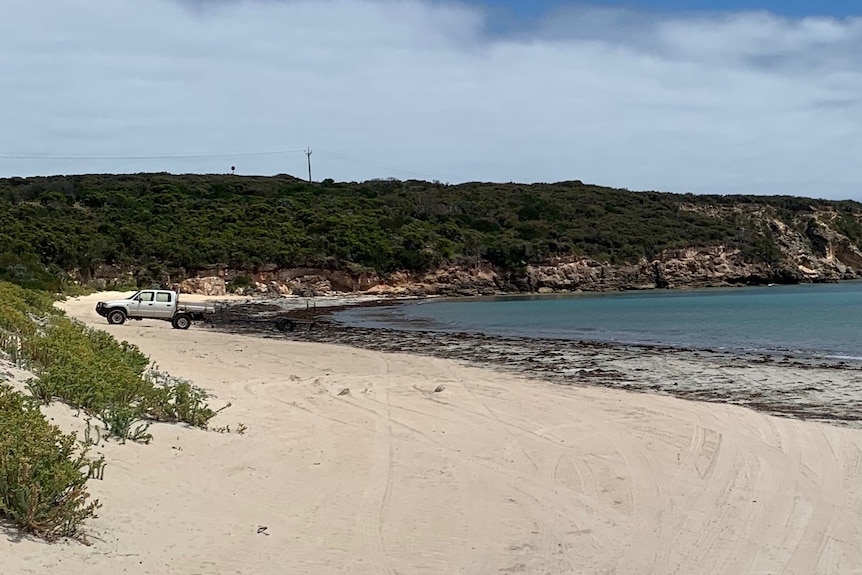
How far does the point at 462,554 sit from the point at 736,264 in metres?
83.9

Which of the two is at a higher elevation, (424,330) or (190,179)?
(190,179)

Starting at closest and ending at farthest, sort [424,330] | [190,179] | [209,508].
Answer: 1. [209,508]
2. [424,330]
3. [190,179]

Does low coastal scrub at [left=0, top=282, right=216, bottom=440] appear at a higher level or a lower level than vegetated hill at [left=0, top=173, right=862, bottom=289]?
lower

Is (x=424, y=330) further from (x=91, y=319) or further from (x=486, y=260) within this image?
(x=486, y=260)

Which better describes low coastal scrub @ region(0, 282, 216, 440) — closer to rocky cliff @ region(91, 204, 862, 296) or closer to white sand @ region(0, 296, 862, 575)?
white sand @ region(0, 296, 862, 575)

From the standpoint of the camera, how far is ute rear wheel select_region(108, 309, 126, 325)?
90.9ft

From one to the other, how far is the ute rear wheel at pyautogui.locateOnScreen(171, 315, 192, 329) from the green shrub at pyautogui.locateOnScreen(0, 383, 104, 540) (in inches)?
948

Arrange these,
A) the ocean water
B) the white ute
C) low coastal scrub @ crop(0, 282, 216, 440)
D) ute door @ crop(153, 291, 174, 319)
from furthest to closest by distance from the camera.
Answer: ute door @ crop(153, 291, 174, 319) → the white ute → the ocean water → low coastal scrub @ crop(0, 282, 216, 440)

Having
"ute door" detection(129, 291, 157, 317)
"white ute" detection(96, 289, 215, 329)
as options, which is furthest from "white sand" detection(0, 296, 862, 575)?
"ute door" detection(129, 291, 157, 317)

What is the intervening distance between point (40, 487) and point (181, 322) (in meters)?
24.7

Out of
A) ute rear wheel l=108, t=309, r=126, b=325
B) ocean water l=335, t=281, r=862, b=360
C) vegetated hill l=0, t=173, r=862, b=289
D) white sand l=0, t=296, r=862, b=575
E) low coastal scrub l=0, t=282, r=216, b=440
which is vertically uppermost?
vegetated hill l=0, t=173, r=862, b=289

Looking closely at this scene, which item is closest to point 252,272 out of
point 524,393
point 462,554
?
point 524,393

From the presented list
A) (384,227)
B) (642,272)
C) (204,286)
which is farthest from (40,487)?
(642,272)

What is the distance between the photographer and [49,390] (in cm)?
817
